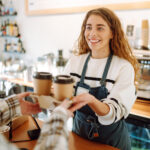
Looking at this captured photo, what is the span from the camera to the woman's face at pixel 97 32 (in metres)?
1.18

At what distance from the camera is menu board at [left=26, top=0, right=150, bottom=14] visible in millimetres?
2104

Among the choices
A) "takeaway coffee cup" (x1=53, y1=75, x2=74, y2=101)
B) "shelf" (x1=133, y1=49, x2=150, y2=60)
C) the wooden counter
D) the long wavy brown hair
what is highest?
the long wavy brown hair

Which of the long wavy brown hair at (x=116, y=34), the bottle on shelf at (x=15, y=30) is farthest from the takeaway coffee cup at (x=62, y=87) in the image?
the bottle on shelf at (x=15, y=30)

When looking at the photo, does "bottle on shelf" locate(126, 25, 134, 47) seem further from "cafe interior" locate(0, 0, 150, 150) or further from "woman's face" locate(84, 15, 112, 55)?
"woman's face" locate(84, 15, 112, 55)

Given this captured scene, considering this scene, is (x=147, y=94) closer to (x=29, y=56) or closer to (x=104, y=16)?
(x=104, y=16)

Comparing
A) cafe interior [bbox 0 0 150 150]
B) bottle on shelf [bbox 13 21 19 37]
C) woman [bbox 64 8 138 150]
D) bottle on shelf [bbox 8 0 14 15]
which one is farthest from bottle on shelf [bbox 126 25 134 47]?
bottle on shelf [bbox 8 0 14 15]

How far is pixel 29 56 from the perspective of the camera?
312 centimetres

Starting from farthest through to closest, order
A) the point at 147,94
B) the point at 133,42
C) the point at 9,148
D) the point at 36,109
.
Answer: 1. the point at 133,42
2. the point at 147,94
3. the point at 36,109
4. the point at 9,148

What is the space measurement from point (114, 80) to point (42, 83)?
491mm

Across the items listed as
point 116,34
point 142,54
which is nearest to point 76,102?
point 116,34

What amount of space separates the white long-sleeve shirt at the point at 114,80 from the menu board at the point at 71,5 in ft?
3.60

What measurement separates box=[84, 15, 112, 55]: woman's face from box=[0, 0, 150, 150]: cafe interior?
0.59m

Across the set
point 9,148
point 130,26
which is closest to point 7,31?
point 130,26

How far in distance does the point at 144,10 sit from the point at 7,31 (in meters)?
2.22
